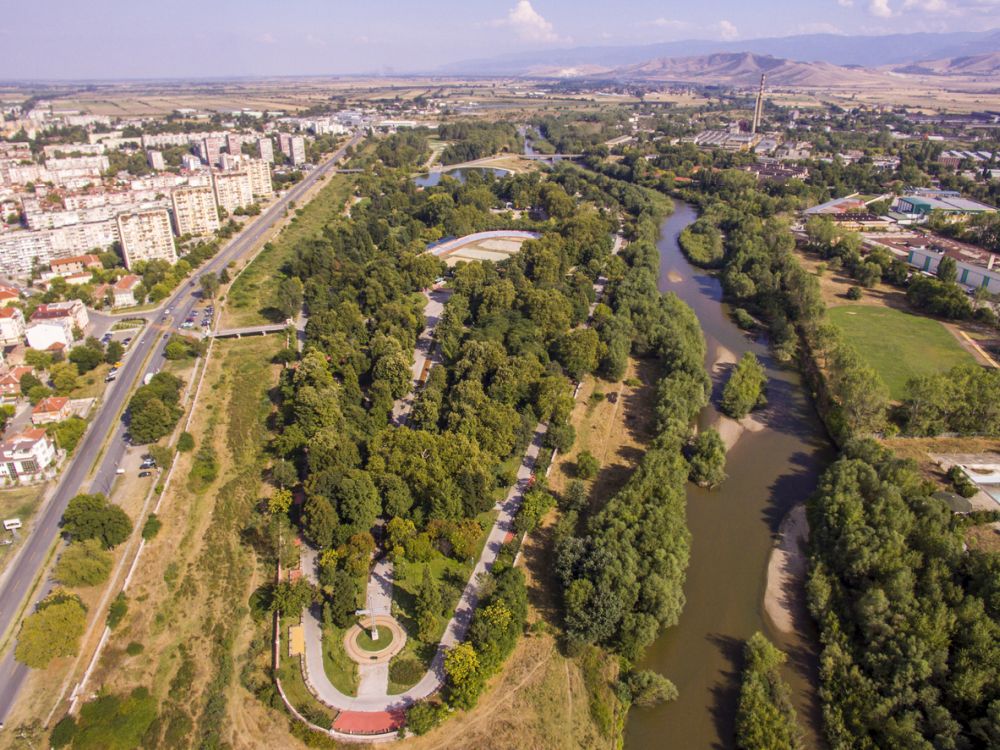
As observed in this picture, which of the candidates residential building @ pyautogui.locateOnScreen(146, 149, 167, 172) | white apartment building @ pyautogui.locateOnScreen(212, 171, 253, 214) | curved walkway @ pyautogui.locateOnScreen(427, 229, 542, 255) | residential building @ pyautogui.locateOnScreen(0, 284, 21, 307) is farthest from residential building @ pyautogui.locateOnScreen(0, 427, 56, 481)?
residential building @ pyautogui.locateOnScreen(146, 149, 167, 172)

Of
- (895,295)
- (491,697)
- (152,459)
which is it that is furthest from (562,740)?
(895,295)

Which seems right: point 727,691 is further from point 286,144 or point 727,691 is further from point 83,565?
point 286,144

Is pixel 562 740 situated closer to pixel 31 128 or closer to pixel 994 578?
pixel 994 578

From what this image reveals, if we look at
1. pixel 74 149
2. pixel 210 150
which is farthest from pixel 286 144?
pixel 74 149

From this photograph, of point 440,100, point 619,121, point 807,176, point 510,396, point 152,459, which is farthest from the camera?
point 440,100

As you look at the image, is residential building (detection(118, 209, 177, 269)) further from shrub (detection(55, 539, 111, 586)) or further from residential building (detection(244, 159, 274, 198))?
shrub (detection(55, 539, 111, 586))

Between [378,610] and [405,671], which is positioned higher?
[378,610]

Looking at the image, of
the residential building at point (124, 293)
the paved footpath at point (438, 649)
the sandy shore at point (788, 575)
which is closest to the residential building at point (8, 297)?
the residential building at point (124, 293)

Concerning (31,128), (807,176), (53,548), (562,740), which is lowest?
(562,740)
